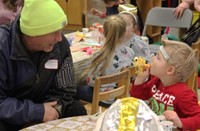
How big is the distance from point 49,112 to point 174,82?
0.72 meters

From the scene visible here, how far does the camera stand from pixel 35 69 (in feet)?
6.70

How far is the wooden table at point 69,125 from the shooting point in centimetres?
169

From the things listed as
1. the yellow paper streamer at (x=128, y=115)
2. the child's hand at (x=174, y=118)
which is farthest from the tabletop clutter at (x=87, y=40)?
the yellow paper streamer at (x=128, y=115)

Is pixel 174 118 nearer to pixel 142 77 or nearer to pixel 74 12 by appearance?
pixel 142 77

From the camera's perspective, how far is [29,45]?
81.1 inches

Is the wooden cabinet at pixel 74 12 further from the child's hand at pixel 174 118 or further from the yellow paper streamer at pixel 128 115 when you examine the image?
the yellow paper streamer at pixel 128 115

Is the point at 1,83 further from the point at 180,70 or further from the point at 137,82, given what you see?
the point at 180,70

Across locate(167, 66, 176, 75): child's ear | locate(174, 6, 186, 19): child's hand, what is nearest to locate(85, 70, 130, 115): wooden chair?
locate(167, 66, 176, 75): child's ear

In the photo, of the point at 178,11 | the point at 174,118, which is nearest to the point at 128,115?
the point at 174,118

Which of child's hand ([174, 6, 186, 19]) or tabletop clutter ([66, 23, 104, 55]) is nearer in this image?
tabletop clutter ([66, 23, 104, 55])

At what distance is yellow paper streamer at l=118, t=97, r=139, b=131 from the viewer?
92 centimetres

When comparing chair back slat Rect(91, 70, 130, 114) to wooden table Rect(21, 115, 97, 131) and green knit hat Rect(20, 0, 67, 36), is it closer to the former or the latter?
wooden table Rect(21, 115, 97, 131)

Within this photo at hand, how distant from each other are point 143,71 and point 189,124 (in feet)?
1.63

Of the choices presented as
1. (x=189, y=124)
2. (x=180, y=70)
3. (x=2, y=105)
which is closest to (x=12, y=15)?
(x=2, y=105)
